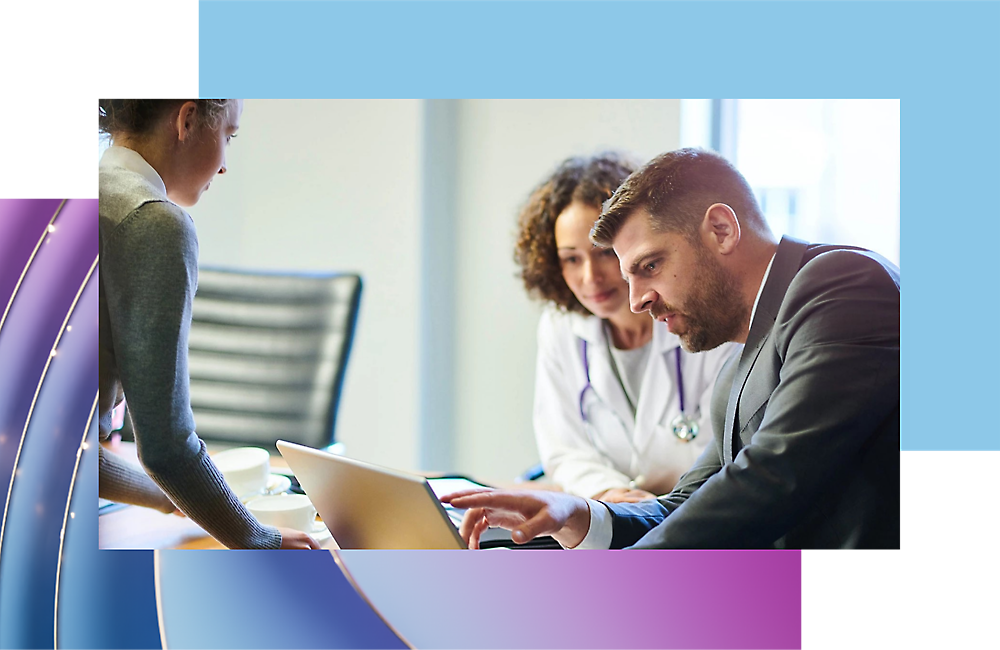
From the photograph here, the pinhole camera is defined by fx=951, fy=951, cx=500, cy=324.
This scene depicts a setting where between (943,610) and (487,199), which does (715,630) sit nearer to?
(943,610)

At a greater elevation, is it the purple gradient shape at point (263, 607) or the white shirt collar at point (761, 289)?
the white shirt collar at point (761, 289)

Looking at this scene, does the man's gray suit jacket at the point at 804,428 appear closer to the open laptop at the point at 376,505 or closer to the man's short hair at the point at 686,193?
the man's short hair at the point at 686,193

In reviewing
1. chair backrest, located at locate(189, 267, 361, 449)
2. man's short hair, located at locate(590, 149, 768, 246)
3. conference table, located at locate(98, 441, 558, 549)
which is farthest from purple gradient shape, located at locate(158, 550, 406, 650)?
man's short hair, located at locate(590, 149, 768, 246)

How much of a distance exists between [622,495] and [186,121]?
1146 millimetres

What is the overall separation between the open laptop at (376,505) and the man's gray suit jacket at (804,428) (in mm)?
329

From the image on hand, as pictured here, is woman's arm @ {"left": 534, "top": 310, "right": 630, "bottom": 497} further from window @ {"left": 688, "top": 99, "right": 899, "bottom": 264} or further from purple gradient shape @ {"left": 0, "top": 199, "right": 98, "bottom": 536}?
purple gradient shape @ {"left": 0, "top": 199, "right": 98, "bottom": 536}

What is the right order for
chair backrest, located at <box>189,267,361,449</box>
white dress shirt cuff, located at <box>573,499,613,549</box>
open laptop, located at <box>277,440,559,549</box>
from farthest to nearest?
chair backrest, located at <box>189,267,361,449</box> < white dress shirt cuff, located at <box>573,499,613,549</box> < open laptop, located at <box>277,440,559,549</box>

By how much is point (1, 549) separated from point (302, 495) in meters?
0.67

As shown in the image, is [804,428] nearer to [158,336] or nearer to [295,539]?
[295,539]

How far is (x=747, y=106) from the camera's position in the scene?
193cm

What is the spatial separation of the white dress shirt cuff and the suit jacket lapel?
26 centimetres

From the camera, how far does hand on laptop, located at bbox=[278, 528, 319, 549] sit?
191 centimetres

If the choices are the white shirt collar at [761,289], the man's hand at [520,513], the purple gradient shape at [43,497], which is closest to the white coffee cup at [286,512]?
the man's hand at [520,513]

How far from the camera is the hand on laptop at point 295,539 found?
75.2 inches
